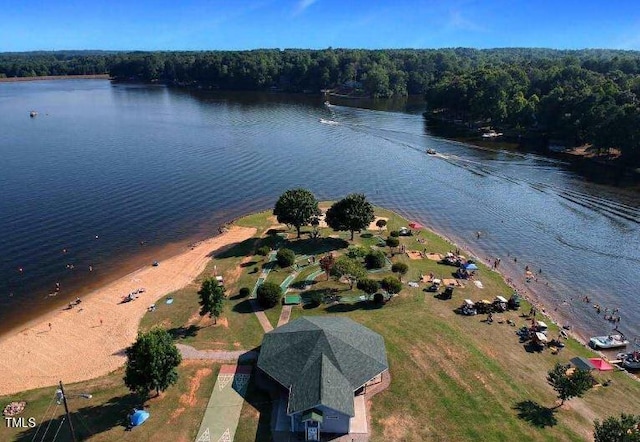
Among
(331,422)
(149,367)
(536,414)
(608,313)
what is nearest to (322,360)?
(331,422)

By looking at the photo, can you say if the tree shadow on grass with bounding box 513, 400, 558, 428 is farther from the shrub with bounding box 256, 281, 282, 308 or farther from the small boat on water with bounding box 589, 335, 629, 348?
the shrub with bounding box 256, 281, 282, 308

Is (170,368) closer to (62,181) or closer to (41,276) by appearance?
(41,276)

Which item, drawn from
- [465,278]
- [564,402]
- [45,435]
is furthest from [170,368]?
[465,278]

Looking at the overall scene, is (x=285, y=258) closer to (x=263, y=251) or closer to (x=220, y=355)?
(x=263, y=251)

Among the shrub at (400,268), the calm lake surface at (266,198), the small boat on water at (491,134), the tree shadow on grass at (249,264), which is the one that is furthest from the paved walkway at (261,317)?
the small boat on water at (491,134)

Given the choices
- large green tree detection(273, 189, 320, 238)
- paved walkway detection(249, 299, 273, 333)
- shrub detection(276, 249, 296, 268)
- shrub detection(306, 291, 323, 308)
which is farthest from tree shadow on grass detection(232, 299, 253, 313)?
large green tree detection(273, 189, 320, 238)
